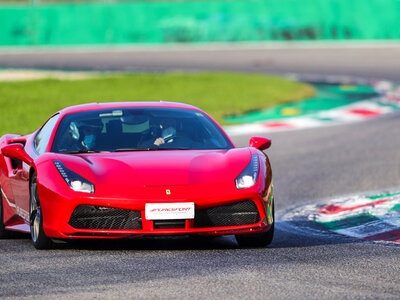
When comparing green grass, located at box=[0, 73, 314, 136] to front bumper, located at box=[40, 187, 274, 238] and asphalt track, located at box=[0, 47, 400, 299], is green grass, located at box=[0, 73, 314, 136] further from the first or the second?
front bumper, located at box=[40, 187, 274, 238]

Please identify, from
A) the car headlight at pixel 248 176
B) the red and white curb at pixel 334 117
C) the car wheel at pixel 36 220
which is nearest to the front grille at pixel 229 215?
the car headlight at pixel 248 176

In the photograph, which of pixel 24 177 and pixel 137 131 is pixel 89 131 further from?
pixel 24 177

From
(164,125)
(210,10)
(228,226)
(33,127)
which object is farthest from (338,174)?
(210,10)

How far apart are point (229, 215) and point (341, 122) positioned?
10596 mm

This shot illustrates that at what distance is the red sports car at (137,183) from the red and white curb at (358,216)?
40.1 inches

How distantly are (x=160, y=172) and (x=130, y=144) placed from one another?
80 cm

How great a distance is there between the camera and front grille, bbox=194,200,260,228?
659 cm

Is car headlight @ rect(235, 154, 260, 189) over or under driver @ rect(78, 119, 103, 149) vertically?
under

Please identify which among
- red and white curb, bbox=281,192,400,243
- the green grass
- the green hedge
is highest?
red and white curb, bbox=281,192,400,243

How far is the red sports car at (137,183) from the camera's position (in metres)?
6.54

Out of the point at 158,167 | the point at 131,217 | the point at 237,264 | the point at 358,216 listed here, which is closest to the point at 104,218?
the point at 131,217


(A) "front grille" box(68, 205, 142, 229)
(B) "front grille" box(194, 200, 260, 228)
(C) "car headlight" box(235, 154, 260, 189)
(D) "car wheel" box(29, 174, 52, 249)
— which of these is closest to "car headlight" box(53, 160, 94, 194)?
(A) "front grille" box(68, 205, 142, 229)

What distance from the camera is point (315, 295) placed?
16.9 ft

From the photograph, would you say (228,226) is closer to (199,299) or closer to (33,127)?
(199,299)
